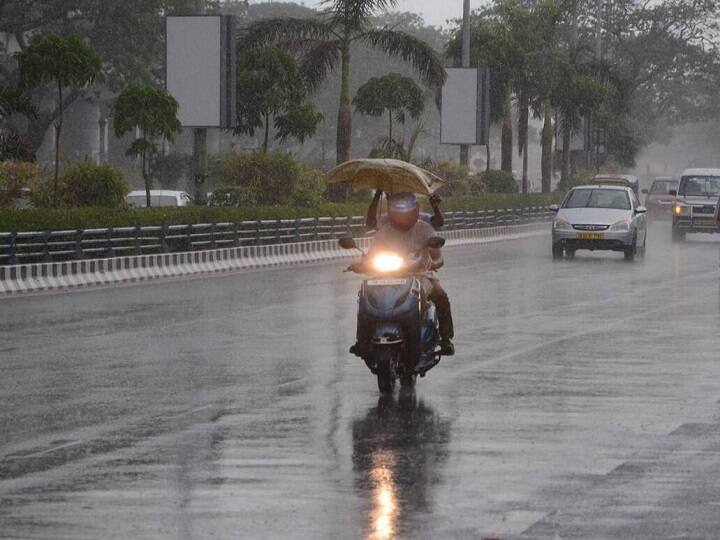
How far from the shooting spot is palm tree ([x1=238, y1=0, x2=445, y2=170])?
50938mm

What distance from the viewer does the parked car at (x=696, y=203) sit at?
5119cm

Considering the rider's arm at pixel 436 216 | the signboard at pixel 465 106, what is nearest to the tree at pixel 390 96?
the signboard at pixel 465 106

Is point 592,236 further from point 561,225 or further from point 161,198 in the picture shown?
point 161,198

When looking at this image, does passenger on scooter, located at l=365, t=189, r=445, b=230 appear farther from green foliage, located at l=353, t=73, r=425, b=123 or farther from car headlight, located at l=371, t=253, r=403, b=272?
green foliage, located at l=353, t=73, r=425, b=123

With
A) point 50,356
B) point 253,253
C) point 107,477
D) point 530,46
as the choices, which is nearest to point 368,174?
point 50,356

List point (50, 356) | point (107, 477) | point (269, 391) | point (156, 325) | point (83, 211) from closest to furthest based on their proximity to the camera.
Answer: point (107, 477), point (269, 391), point (50, 356), point (156, 325), point (83, 211)

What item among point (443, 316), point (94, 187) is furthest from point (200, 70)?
point (443, 316)

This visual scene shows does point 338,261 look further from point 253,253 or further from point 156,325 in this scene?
point 156,325

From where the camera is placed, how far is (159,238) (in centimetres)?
3456

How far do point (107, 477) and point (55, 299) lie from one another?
16.6 meters

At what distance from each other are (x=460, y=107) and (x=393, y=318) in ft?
157

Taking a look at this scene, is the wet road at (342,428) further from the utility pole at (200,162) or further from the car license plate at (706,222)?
the car license plate at (706,222)

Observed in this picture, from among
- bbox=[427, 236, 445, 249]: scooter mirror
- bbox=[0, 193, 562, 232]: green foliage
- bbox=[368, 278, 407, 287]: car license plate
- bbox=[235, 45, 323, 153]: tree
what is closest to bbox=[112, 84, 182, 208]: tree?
bbox=[0, 193, 562, 232]: green foliage

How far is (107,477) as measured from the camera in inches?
403
